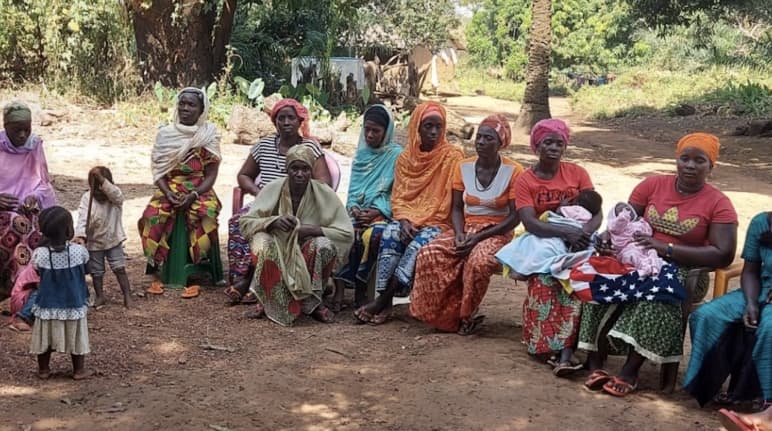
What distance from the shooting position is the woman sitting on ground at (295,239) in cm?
559

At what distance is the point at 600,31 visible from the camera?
37.4 meters

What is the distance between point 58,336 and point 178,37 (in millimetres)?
12141

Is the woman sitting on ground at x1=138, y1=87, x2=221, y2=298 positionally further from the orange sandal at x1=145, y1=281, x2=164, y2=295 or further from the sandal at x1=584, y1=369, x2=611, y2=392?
the sandal at x1=584, y1=369, x2=611, y2=392

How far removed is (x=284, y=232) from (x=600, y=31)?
3440 cm

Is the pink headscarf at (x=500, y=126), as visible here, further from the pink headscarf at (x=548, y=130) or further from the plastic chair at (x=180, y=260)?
the plastic chair at (x=180, y=260)

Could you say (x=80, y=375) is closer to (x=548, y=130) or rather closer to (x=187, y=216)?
(x=187, y=216)

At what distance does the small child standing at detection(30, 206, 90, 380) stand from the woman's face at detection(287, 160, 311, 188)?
1687 mm

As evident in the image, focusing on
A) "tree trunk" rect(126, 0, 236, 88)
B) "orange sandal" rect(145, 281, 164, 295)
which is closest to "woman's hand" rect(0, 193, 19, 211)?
"orange sandal" rect(145, 281, 164, 295)

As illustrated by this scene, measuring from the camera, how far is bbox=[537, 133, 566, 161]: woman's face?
498cm

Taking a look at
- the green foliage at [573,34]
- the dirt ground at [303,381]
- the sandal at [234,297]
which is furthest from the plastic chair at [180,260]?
the green foliage at [573,34]

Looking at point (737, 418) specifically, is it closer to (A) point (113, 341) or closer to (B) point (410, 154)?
(B) point (410, 154)

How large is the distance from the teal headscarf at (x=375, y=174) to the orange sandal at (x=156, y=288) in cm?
154

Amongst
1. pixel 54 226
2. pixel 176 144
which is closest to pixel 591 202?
pixel 54 226

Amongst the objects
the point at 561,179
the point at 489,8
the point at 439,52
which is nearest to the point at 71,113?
the point at 561,179
